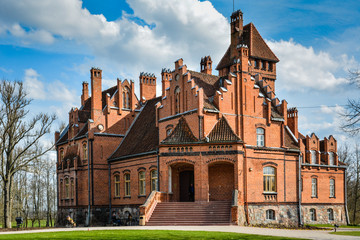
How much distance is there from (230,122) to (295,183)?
25.6 ft

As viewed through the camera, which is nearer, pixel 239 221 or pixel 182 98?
pixel 239 221

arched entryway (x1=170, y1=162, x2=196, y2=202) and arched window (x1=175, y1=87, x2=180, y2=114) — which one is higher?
arched window (x1=175, y1=87, x2=180, y2=114)

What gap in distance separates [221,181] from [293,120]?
37.5 ft

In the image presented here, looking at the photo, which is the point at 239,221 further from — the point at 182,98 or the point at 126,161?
the point at 126,161

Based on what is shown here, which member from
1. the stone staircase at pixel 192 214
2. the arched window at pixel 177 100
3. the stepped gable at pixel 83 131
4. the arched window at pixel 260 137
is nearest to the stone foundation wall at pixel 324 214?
the arched window at pixel 260 137

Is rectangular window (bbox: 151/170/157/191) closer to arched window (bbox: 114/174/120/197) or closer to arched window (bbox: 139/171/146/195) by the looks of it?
arched window (bbox: 139/171/146/195)

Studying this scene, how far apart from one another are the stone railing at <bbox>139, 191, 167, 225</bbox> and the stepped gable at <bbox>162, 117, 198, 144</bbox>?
12.8 ft

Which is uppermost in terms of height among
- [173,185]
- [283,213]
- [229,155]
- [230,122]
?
[230,122]

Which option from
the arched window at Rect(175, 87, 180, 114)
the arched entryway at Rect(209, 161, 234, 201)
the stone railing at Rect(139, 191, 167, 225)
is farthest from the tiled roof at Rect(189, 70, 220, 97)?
the stone railing at Rect(139, 191, 167, 225)

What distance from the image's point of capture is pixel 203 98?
112ft

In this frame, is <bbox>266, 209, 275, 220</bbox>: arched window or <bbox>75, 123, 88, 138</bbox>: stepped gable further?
<bbox>75, 123, 88, 138</bbox>: stepped gable

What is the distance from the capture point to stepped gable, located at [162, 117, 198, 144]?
33062mm

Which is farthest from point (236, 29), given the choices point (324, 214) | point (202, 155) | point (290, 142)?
point (202, 155)

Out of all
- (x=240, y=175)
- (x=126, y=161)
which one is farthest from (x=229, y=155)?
(x=126, y=161)
